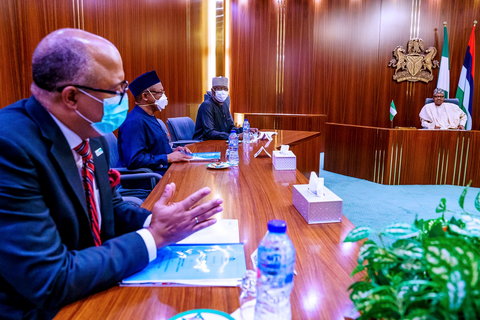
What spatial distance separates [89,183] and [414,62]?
7.47 metres

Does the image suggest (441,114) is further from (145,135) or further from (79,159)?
(79,159)

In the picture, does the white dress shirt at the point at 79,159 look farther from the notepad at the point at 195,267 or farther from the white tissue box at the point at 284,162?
the white tissue box at the point at 284,162

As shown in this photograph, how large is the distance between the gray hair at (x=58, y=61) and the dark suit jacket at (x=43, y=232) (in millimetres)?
77

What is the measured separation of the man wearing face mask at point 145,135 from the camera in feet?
8.39

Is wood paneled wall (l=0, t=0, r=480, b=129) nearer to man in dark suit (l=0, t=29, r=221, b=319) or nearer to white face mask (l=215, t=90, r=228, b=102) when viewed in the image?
white face mask (l=215, t=90, r=228, b=102)

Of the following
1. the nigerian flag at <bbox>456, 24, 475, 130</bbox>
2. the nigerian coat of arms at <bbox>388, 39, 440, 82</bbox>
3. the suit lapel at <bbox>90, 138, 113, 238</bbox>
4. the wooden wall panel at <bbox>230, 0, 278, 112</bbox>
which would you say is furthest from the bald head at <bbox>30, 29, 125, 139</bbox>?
the nigerian coat of arms at <bbox>388, 39, 440, 82</bbox>

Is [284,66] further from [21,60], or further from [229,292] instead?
[229,292]

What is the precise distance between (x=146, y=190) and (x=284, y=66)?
5651mm

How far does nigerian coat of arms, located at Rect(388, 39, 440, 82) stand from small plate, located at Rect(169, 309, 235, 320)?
24.4 feet

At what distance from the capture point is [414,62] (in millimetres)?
7055

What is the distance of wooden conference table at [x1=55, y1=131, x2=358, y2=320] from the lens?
0.77 m

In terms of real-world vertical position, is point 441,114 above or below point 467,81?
below

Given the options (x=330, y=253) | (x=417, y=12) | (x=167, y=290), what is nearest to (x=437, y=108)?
(x=417, y=12)

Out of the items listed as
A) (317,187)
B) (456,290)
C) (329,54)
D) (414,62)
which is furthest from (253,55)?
(456,290)
